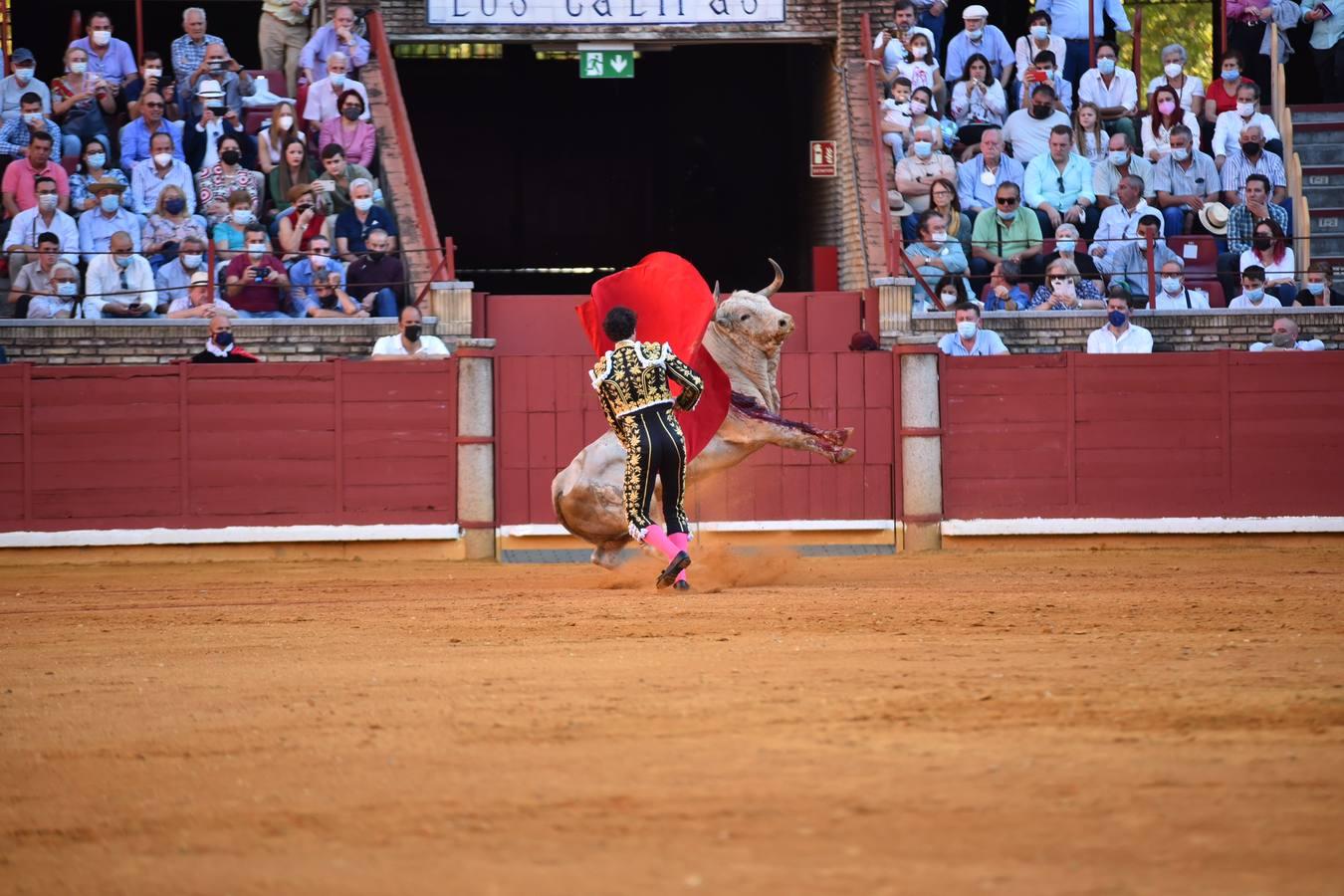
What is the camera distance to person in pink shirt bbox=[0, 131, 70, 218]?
14141 mm

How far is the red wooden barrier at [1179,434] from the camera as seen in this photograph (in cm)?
1370

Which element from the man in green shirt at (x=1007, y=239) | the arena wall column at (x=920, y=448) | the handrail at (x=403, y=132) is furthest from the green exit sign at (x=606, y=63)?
the arena wall column at (x=920, y=448)

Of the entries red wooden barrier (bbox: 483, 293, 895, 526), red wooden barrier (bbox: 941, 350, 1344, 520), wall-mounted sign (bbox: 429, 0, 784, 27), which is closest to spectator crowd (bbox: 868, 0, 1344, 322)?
red wooden barrier (bbox: 941, 350, 1344, 520)

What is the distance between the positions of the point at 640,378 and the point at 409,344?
5.27 m

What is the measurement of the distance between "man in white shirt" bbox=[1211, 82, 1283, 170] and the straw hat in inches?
22.0

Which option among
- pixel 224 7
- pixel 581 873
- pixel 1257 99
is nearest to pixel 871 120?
pixel 1257 99

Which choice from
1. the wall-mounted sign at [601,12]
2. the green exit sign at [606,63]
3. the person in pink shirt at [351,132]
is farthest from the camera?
the green exit sign at [606,63]

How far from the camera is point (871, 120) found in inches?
648

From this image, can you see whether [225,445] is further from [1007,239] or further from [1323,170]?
[1323,170]

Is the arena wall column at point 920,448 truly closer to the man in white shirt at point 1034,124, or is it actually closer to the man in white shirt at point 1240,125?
the man in white shirt at point 1034,124

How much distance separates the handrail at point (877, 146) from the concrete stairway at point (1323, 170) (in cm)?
371

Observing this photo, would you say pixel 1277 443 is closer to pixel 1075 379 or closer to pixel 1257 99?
pixel 1075 379

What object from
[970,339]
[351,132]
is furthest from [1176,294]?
[351,132]

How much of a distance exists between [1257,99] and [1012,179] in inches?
101
